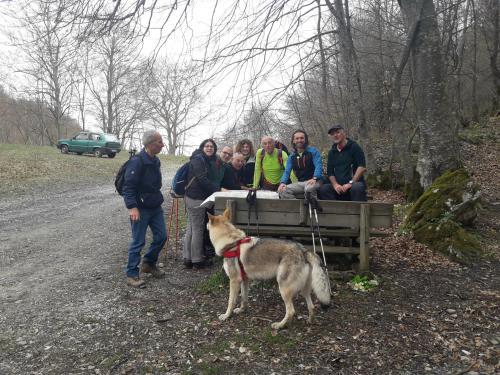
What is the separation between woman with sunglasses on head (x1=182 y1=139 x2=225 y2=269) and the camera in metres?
5.71

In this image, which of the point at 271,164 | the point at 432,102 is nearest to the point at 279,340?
the point at 271,164

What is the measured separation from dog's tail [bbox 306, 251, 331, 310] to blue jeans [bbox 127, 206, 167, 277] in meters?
2.71

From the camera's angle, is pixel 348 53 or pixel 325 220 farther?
pixel 348 53

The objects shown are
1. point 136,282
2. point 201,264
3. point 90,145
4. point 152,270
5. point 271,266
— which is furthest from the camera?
point 90,145

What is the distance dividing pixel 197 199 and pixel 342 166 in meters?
2.53

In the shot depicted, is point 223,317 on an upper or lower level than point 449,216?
lower

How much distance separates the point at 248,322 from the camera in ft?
13.0

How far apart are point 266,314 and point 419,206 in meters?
3.76

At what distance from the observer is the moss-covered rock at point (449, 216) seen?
5230 mm

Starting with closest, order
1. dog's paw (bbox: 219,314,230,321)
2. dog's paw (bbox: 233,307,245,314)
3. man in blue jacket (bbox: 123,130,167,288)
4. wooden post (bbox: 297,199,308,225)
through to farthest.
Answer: dog's paw (bbox: 219,314,230,321) → dog's paw (bbox: 233,307,245,314) → wooden post (bbox: 297,199,308,225) → man in blue jacket (bbox: 123,130,167,288)

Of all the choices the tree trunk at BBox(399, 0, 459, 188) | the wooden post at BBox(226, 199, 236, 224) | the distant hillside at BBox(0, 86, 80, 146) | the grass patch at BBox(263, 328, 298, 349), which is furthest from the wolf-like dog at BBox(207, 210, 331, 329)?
the distant hillside at BBox(0, 86, 80, 146)

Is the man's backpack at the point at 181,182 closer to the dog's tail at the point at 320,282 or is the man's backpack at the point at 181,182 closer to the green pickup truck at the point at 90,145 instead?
the dog's tail at the point at 320,282

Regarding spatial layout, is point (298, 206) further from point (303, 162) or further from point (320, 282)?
point (320, 282)

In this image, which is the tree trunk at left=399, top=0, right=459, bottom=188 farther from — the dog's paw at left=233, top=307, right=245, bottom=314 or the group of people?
the dog's paw at left=233, top=307, right=245, bottom=314
